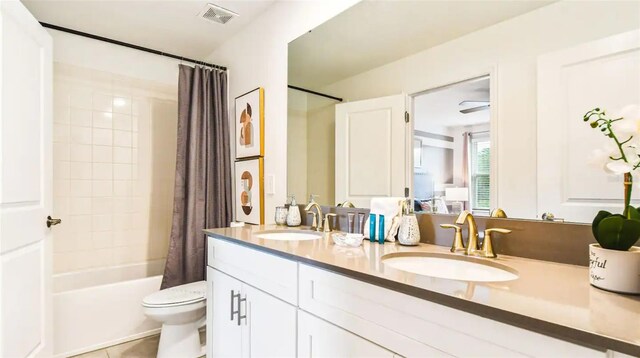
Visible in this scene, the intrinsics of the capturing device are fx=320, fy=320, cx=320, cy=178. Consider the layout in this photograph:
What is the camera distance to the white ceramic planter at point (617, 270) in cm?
66

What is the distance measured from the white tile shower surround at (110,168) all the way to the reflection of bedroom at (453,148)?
245 centimetres

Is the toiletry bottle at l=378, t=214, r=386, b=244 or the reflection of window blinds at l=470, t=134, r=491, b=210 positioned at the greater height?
the reflection of window blinds at l=470, t=134, r=491, b=210

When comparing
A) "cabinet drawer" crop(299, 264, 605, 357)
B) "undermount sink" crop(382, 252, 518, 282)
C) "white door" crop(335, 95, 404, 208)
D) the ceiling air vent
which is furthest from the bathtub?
"undermount sink" crop(382, 252, 518, 282)

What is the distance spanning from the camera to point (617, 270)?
67cm

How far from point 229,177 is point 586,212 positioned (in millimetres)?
2249

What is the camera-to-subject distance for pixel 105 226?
268 centimetres

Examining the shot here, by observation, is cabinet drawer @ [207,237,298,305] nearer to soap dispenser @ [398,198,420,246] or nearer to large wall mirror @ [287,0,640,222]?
soap dispenser @ [398,198,420,246]

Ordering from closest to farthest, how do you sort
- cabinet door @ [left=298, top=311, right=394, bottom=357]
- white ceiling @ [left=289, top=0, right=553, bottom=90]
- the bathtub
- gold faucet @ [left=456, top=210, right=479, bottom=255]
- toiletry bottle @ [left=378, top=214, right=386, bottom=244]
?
cabinet door @ [left=298, top=311, right=394, bottom=357], gold faucet @ [left=456, top=210, right=479, bottom=255], white ceiling @ [left=289, top=0, right=553, bottom=90], toiletry bottle @ [left=378, top=214, right=386, bottom=244], the bathtub

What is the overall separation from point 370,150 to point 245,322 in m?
0.97

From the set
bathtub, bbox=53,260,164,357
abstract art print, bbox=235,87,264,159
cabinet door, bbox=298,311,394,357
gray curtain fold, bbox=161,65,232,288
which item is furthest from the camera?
gray curtain fold, bbox=161,65,232,288

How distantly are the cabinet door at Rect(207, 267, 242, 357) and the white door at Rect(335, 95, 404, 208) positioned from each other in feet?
2.31

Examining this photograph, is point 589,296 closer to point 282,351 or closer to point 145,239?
point 282,351

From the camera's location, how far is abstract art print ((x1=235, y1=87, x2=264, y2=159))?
7.22ft

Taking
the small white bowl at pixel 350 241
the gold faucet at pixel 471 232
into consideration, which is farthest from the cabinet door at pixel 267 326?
the gold faucet at pixel 471 232
